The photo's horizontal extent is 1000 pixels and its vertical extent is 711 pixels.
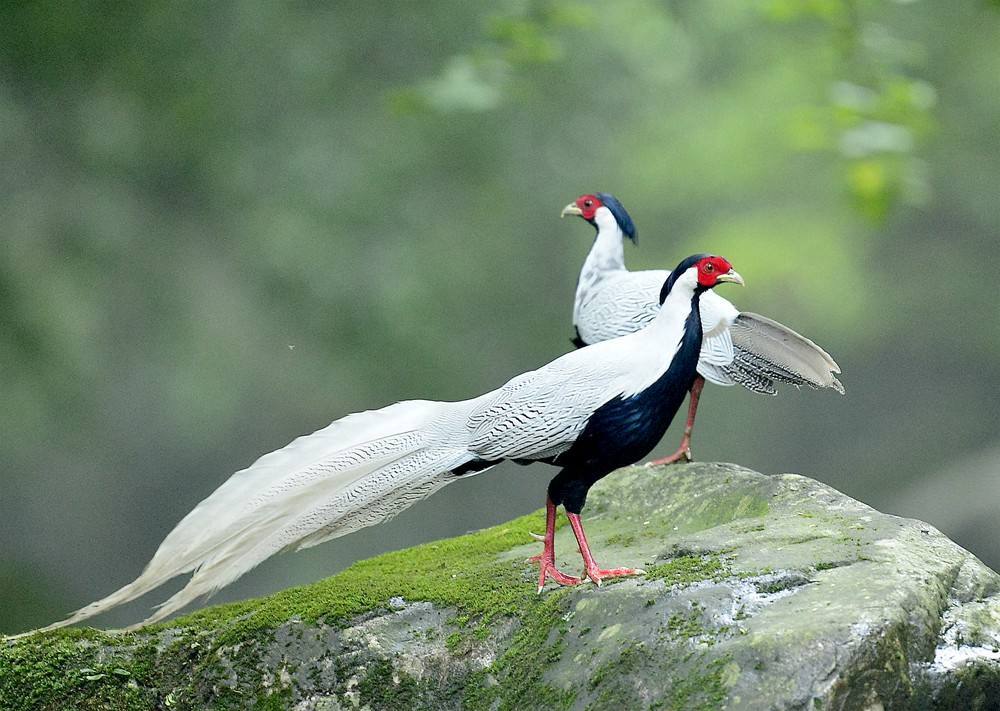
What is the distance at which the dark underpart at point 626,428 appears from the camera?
14.1 ft

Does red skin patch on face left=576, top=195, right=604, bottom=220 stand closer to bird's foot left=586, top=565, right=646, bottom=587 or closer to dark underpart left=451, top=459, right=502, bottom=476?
dark underpart left=451, top=459, right=502, bottom=476

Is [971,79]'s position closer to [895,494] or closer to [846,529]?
[895,494]

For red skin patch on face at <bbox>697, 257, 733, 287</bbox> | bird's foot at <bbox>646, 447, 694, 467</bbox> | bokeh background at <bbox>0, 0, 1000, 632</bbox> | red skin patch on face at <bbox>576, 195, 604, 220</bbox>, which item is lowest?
bird's foot at <bbox>646, 447, 694, 467</bbox>

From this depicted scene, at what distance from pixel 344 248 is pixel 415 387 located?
5.73ft

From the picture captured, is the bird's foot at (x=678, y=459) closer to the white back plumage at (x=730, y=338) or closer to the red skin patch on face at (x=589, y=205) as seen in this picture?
the white back plumage at (x=730, y=338)

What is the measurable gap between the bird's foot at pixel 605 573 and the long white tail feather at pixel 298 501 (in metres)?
0.59

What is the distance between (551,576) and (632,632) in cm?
62

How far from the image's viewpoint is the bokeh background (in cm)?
776

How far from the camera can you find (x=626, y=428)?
4309 mm

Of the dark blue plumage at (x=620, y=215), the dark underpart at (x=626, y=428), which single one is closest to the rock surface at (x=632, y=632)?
the dark underpart at (x=626, y=428)

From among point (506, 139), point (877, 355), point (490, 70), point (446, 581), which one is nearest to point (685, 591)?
point (446, 581)

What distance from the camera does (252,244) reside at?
10.3m

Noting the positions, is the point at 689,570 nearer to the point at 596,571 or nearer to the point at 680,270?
the point at 596,571

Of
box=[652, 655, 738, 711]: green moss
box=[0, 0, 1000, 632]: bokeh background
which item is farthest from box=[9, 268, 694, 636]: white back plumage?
box=[0, 0, 1000, 632]: bokeh background
